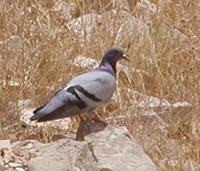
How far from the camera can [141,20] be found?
458 centimetres

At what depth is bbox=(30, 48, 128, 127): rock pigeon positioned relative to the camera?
10.1ft

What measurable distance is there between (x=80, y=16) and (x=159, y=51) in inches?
27.4

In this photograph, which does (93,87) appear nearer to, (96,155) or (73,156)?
(96,155)

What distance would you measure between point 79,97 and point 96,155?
0.41 meters

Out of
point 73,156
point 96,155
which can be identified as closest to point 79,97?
point 96,155

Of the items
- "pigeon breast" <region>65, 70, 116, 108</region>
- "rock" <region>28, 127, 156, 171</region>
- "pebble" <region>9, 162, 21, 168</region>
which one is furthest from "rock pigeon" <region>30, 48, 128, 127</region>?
"pebble" <region>9, 162, 21, 168</region>

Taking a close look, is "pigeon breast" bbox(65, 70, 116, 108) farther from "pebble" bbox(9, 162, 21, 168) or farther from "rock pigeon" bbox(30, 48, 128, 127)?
"pebble" bbox(9, 162, 21, 168)

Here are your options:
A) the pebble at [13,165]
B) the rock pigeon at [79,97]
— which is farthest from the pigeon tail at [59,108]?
the pebble at [13,165]

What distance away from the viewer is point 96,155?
2.77m

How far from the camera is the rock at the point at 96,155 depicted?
2520 mm

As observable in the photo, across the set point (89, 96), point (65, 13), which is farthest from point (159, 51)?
point (89, 96)

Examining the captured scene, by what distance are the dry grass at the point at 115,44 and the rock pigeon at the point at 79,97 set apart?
0.23 meters

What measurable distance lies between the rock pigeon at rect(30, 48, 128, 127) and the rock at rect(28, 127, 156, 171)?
5.2 inches

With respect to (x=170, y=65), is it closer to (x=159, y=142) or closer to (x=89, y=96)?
(x=159, y=142)
